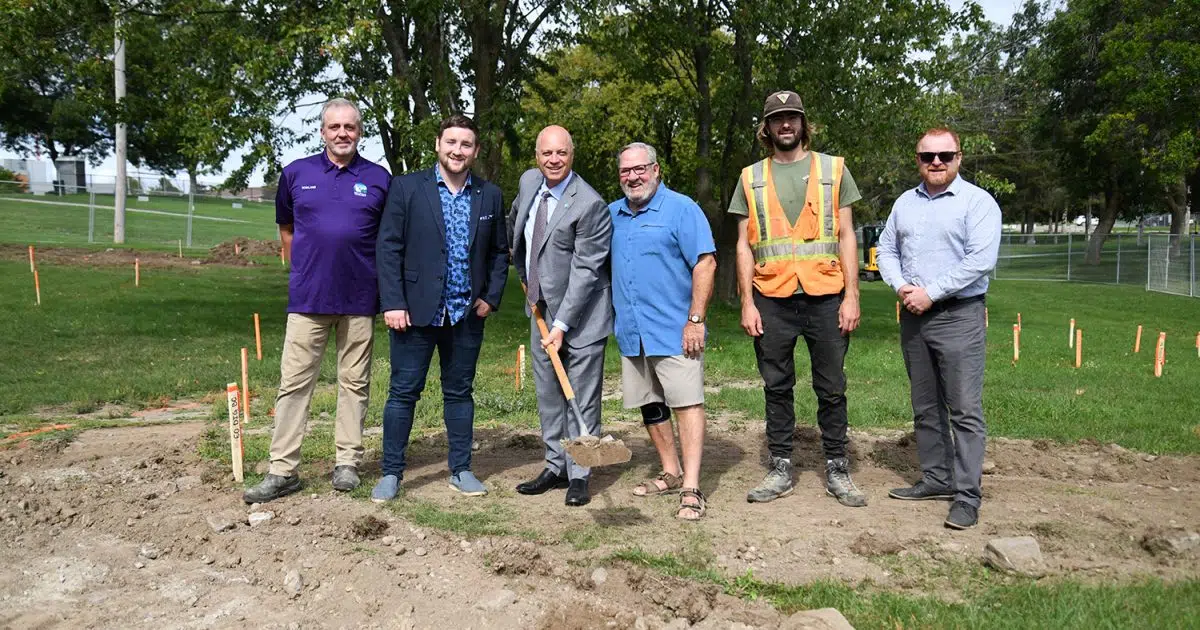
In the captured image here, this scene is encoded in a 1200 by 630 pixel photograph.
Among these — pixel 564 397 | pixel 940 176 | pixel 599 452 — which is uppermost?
pixel 940 176

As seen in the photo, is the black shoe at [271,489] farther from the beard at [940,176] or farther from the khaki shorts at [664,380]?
the beard at [940,176]

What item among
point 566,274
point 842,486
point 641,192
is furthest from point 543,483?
point 641,192

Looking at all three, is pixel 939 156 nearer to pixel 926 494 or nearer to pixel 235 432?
pixel 926 494

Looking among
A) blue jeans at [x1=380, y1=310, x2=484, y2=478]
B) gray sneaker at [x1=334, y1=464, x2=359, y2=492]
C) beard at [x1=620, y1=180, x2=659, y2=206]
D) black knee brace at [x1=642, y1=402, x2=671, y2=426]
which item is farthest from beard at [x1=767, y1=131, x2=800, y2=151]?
gray sneaker at [x1=334, y1=464, x2=359, y2=492]

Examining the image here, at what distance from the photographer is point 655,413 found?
5.89 m

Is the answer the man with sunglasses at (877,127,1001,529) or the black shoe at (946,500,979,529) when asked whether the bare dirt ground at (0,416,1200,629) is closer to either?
the black shoe at (946,500,979,529)

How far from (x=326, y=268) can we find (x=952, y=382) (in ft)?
12.0

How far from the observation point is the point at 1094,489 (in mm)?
6129

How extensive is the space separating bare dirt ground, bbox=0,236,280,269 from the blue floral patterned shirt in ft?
72.1

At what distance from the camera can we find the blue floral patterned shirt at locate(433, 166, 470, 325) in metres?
5.78

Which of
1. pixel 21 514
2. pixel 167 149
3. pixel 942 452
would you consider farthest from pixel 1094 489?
pixel 167 149

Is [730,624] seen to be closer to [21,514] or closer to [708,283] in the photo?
[708,283]

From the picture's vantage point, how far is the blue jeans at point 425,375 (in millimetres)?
5875

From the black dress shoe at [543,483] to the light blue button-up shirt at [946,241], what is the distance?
2.34 metres
